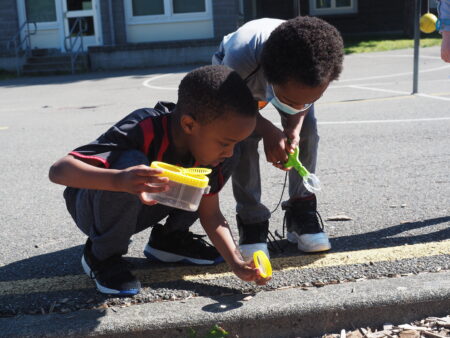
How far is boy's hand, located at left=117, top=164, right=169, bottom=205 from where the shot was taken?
91.7 inches

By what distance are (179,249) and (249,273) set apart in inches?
26.3

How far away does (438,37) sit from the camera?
21.2 metres

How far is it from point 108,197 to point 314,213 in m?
1.26

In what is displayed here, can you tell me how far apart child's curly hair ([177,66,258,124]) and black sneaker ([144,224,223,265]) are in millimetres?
856

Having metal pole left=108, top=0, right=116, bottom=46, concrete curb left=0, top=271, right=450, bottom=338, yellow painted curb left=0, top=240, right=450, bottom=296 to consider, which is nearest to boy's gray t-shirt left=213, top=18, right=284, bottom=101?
yellow painted curb left=0, top=240, right=450, bottom=296

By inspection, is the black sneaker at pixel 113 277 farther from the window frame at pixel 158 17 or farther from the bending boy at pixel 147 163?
the window frame at pixel 158 17

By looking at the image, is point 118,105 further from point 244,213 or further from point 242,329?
point 242,329

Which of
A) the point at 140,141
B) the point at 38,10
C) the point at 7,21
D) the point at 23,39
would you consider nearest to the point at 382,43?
the point at 38,10

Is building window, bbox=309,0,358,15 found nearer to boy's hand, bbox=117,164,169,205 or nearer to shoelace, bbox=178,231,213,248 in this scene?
shoelace, bbox=178,231,213,248

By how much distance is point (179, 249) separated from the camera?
3.34m

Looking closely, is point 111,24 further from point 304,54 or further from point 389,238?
point 304,54

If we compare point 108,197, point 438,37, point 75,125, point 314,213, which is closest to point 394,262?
point 314,213

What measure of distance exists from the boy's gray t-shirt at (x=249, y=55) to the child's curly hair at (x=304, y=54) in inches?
8.2

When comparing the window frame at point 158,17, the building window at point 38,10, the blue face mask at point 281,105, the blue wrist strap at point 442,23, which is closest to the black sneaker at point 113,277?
the blue face mask at point 281,105
